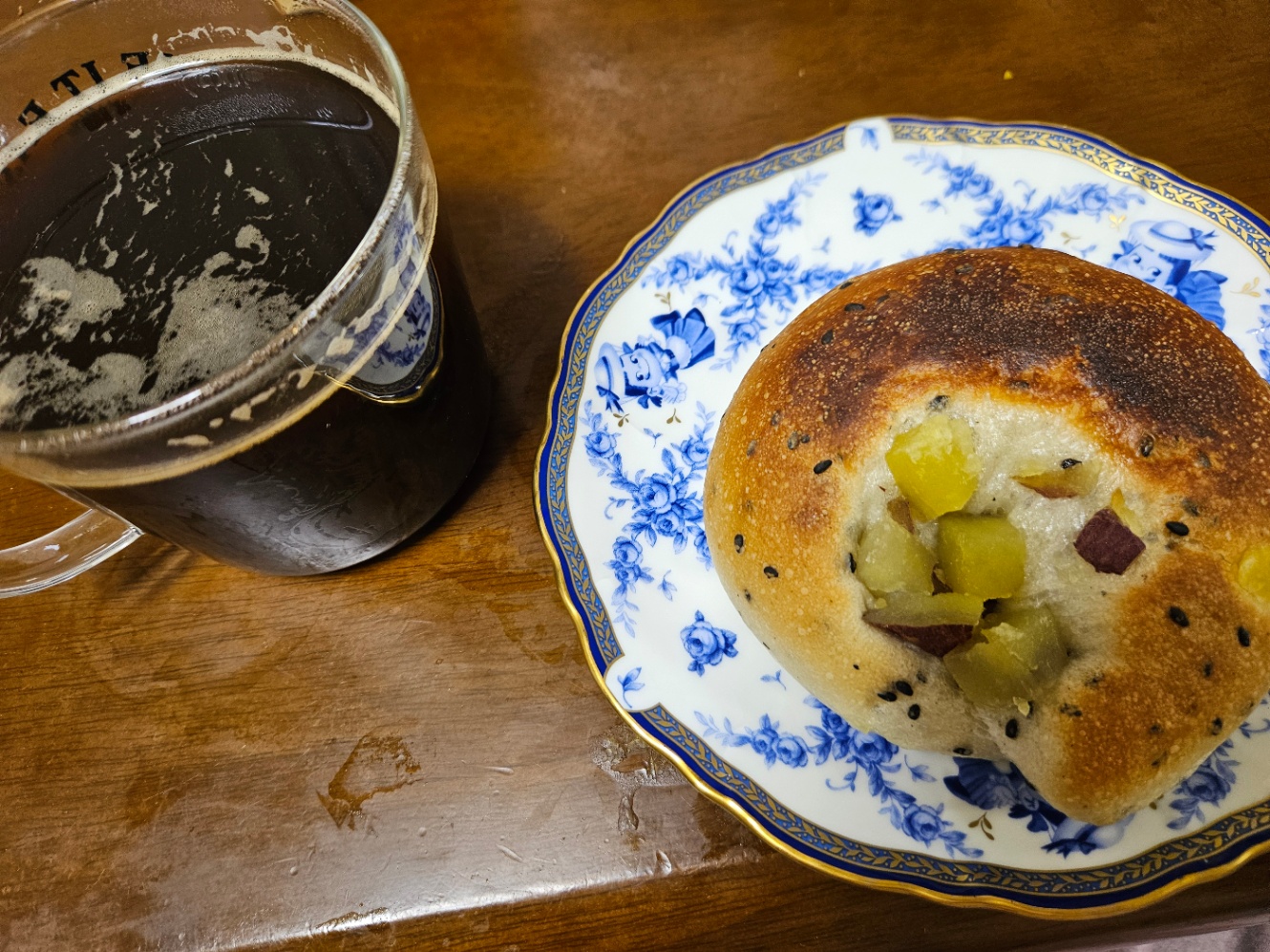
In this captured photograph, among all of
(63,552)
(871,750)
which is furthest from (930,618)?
(63,552)

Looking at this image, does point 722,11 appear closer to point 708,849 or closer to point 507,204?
point 507,204

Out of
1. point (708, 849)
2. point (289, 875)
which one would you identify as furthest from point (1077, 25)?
point (289, 875)

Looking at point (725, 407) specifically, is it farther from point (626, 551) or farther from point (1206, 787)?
point (1206, 787)

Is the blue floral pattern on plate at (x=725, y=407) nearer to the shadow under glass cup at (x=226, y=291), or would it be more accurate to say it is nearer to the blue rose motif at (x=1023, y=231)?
the blue rose motif at (x=1023, y=231)

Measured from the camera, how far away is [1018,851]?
0.75m

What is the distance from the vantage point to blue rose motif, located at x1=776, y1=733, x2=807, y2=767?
814 millimetres

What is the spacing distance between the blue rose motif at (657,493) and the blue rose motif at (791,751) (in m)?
0.29

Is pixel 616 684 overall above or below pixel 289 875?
above

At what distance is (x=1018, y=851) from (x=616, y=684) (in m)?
0.40

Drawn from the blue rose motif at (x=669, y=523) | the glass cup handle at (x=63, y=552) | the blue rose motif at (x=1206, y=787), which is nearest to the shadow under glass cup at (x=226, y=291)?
the glass cup handle at (x=63, y=552)

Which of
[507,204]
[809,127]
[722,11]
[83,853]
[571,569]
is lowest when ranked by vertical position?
[83,853]

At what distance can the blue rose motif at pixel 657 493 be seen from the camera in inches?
38.3

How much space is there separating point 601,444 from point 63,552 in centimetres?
59

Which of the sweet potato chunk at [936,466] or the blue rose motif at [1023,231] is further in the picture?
the blue rose motif at [1023,231]
